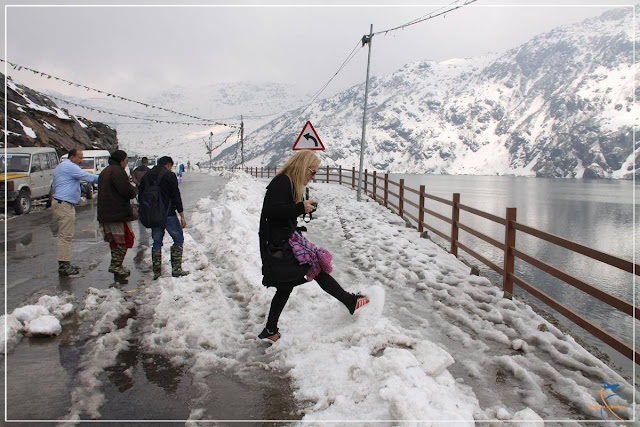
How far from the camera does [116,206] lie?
5.88m

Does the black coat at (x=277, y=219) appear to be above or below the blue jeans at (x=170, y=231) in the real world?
above

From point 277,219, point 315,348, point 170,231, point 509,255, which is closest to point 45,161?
point 170,231

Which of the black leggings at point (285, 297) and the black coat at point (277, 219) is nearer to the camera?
the black coat at point (277, 219)

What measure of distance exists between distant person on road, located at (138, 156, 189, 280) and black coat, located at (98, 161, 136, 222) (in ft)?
0.79

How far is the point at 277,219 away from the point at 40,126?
104ft

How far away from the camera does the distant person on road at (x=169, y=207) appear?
5926 millimetres

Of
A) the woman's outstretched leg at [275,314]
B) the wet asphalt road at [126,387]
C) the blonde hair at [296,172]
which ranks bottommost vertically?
the wet asphalt road at [126,387]

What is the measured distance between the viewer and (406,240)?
31.2 feet

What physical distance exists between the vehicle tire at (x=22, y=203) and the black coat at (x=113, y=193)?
9768mm

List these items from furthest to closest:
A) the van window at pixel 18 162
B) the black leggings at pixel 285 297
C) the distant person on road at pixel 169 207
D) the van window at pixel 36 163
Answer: the van window at pixel 36 163, the van window at pixel 18 162, the distant person on road at pixel 169 207, the black leggings at pixel 285 297

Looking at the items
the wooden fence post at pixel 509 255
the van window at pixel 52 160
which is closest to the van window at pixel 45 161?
the van window at pixel 52 160

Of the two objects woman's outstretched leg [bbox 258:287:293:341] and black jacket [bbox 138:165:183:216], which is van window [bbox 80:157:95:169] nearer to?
black jacket [bbox 138:165:183:216]

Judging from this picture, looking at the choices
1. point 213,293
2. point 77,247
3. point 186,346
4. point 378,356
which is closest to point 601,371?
point 378,356

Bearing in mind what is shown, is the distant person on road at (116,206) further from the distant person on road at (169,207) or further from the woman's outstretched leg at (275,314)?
the woman's outstretched leg at (275,314)
